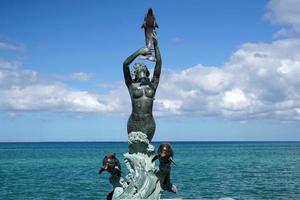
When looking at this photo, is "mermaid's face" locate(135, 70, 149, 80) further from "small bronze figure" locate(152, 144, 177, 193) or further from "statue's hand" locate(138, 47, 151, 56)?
"small bronze figure" locate(152, 144, 177, 193)

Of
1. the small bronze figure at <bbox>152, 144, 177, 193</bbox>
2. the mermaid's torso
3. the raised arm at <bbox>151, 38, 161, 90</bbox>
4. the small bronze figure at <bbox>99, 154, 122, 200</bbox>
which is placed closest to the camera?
the small bronze figure at <bbox>152, 144, 177, 193</bbox>

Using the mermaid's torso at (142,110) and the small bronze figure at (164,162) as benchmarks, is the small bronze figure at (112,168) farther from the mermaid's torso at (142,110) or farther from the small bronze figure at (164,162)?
the small bronze figure at (164,162)

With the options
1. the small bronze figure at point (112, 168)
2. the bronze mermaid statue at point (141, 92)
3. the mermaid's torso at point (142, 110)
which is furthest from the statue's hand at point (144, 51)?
the small bronze figure at point (112, 168)

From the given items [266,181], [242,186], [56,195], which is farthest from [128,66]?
[266,181]

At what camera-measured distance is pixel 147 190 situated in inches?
510

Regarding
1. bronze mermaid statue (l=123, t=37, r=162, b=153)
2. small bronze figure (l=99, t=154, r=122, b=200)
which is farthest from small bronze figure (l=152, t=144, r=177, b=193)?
small bronze figure (l=99, t=154, r=122, b=200)

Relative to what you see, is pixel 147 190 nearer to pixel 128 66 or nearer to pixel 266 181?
pixel 128 66

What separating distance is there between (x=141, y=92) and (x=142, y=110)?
1.57ft

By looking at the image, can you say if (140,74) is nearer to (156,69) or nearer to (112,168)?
(156,69)

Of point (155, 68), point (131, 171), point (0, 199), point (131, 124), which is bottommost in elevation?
point (0, 199)

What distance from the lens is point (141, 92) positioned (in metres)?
13.5

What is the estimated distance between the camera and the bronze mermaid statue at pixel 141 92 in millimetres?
13453

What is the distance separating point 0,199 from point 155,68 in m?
28.1

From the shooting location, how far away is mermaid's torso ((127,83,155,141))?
44.1 ft
